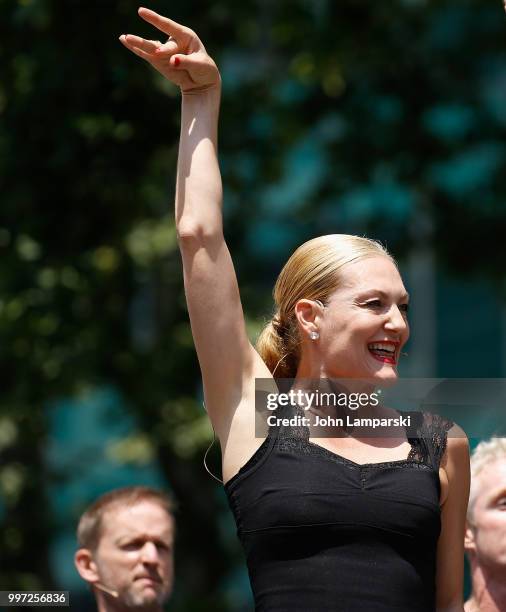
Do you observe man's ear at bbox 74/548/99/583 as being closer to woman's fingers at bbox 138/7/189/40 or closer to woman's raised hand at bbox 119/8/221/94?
woman's raised hand at bbox 119/8/221/94

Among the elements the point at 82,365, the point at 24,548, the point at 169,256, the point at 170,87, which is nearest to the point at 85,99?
the point at 170,87

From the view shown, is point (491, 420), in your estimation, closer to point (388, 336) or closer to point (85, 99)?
point (388, 336)

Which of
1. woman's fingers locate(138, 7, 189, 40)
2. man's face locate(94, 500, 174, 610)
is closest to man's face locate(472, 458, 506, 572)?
man's face locate(94, 500, 174, 610)

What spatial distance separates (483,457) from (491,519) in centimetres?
19

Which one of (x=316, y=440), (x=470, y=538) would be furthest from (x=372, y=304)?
(x=470, y=538)

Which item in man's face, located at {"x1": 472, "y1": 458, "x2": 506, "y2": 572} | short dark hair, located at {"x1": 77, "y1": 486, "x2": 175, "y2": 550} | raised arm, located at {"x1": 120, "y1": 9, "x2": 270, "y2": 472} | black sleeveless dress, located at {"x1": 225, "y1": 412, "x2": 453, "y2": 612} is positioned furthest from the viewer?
short dark hair, located at {"x1": 77, "y1": 486, "x2": 175, "y2": 550}

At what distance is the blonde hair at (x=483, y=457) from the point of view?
3.34 metres

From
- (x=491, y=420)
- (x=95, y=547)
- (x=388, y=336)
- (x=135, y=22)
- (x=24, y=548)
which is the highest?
(x=135, y=22)

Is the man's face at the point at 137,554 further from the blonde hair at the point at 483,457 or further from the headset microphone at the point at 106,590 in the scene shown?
the blonde hair at the point at 483,457

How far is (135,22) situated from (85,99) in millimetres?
519

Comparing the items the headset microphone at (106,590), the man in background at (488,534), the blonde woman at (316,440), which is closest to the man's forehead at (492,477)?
the man in background at (488,534)

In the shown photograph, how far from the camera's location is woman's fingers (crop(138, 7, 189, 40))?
257 centimetres

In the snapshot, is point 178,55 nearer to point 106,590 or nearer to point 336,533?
point 336,533

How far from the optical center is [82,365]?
7195 millimetres
